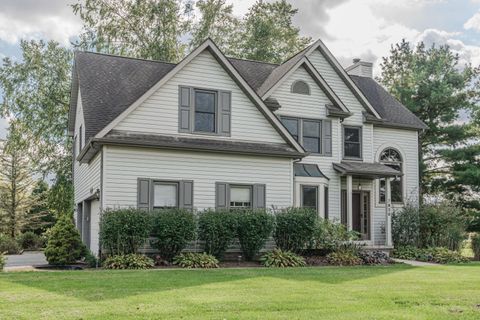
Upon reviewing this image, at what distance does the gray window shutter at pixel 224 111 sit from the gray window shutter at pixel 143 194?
3005mm

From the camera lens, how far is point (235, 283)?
1091 cm

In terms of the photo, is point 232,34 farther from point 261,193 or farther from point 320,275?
point 320,275

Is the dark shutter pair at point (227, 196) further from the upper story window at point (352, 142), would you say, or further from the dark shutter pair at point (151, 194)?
the upper story window at point (352, 142)

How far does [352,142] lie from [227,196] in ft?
24.1

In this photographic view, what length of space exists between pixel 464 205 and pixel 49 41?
2326 centimetres

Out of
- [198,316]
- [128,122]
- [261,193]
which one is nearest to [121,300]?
[198,316]

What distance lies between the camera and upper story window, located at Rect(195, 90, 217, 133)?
17406 millimetres

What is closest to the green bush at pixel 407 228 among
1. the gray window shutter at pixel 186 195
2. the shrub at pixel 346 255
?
the shrub at pixel 346 255

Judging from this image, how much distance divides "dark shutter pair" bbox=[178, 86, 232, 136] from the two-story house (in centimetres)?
3

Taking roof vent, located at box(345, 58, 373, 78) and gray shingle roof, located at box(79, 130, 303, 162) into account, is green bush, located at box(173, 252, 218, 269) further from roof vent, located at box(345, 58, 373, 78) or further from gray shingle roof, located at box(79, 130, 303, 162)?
roof vent, located at box(345, 58, 373, 78)

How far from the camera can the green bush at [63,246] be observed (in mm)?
15477

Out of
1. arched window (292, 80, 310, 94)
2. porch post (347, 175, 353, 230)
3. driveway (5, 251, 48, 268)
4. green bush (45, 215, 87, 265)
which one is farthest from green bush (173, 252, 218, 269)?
arched window (292, 80, 310, 94)

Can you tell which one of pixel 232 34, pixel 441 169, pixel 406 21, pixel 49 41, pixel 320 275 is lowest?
pixel 320 275

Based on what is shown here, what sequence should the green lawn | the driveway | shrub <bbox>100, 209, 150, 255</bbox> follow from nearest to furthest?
1. the green lawn
2. shrub <bbox>100, 209, 150, 255</bbox>
3. the driveway
